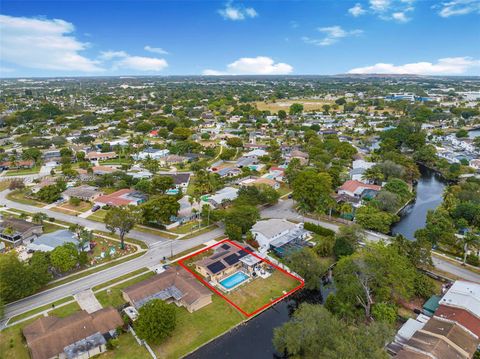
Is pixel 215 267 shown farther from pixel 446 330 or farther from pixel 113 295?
pixel 446 330

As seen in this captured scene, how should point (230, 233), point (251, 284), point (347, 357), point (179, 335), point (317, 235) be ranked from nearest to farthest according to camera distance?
point (347, 357) → point (179, 335) → point (251, 284) → point (230, 233) → point (317, 235)

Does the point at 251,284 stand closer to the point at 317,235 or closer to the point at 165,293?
the point at 165,293

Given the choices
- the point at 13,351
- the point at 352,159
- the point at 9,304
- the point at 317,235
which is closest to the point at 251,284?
the point at 317,235

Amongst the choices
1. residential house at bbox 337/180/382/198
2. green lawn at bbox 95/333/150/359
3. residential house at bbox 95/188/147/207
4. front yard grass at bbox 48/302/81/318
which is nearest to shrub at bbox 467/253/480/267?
residential house at bbox 337/180/382/198

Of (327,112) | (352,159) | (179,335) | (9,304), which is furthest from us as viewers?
(327,112)

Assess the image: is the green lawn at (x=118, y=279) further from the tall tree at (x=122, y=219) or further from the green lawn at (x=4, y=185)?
the green lawn at (x=4, y=185)

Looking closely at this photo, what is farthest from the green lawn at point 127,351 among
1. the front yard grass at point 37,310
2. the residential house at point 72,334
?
the front yard grass at point 37,310

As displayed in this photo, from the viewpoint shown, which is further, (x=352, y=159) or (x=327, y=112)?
(x=327, y=112)

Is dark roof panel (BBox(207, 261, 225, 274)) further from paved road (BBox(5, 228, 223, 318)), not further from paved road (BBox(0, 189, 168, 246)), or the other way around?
paved road (BBox(0, 189, 168, 246))
